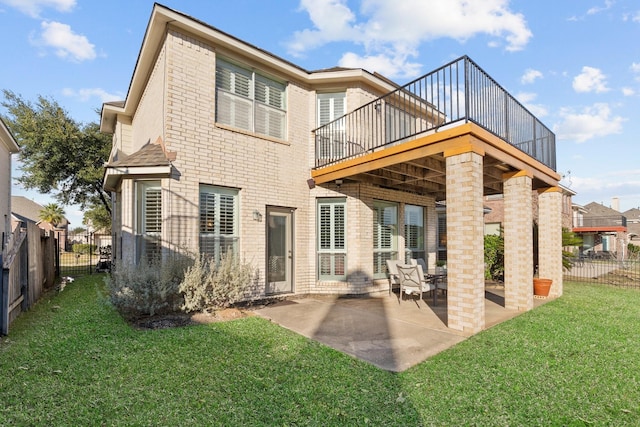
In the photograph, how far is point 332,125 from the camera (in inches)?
364

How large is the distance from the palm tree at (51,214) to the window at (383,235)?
172 feet

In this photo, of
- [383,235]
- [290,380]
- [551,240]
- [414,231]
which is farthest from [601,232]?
[290,380]

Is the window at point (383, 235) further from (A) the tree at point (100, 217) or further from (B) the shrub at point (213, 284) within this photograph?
(A) the tree at point (100, 217)

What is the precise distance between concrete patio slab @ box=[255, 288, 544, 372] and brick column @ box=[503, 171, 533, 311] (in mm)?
457

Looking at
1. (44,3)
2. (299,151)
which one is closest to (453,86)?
(299,151)

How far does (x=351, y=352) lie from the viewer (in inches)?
174

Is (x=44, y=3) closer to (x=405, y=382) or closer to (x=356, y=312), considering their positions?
(x=356, y=312)

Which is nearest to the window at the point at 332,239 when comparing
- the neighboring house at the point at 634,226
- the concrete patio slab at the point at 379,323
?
the concrete patio slab at the point at 379,323

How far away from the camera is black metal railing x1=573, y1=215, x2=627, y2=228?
98.3 ft

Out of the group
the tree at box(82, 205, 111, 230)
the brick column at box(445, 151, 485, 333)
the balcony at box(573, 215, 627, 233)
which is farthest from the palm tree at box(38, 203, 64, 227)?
the balcony at box(573, 215, 627, 233)

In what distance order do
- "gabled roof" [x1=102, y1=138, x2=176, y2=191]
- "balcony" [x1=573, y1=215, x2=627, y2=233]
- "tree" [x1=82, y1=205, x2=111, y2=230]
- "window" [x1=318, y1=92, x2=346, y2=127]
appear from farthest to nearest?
1. "balcony" [x1=573, y1=215, x2=627, y2=233]
2. "tree" [x1=82, y1=205, x2=111, y2=230]
3. "window" [x1=318, y1=92, x2=346, y2=127]
4. "gabled roof" [x1=102, y1=138, x2=176, y2=191]

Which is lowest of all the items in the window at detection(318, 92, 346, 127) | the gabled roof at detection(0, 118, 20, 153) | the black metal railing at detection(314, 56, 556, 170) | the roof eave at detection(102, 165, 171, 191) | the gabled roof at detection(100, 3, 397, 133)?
the roof eave at detection(102, 165, 171, 191)

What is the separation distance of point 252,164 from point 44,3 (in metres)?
6.24

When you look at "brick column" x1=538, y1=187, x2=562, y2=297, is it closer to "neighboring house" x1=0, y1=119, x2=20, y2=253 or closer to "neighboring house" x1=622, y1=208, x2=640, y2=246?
"neighboring house" x1=0, y1=119, x2=20, y2=253
